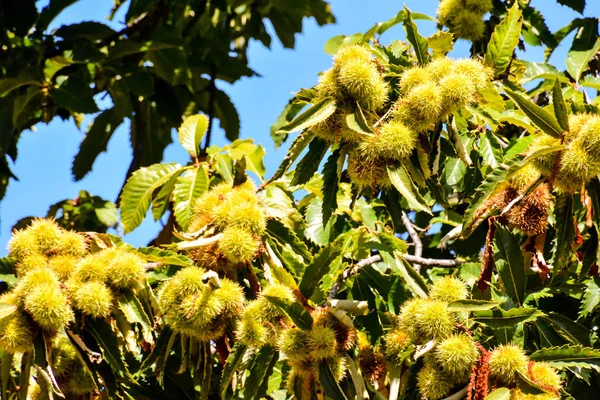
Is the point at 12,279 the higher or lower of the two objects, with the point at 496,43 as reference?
lower

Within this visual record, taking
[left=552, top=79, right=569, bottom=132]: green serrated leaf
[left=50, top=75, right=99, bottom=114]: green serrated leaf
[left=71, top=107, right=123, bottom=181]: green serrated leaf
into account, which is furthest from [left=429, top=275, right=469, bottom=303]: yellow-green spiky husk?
[left=71, top=107, right=123, bottom=181]: green serrated leaf

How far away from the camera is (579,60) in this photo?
10.3 feet

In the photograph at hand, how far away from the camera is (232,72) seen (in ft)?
15.3

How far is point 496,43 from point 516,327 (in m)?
0.81

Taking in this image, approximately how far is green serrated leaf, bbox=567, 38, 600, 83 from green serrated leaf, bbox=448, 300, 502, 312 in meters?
1.44

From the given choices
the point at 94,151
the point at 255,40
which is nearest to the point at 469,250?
the point at 94,151

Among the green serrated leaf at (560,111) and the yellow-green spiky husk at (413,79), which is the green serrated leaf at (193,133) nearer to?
the yellow-green spiky husk at (413,79)

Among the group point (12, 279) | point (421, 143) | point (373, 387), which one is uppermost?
point (421, 143)

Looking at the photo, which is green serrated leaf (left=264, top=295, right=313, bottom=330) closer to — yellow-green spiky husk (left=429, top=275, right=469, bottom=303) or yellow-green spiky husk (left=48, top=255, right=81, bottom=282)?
yellow-green spiky husk (left=429, top=275, right=469, bottom=303)

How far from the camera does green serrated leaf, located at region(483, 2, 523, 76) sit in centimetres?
232

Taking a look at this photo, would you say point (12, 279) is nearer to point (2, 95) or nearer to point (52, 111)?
point (2, 95)

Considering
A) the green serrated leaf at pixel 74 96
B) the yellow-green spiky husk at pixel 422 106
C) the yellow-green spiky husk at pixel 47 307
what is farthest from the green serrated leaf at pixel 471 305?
the green serrated leaf at pixel 74 96

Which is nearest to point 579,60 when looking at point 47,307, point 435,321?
point 435,321

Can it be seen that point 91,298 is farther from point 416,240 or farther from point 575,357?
point 416,240
